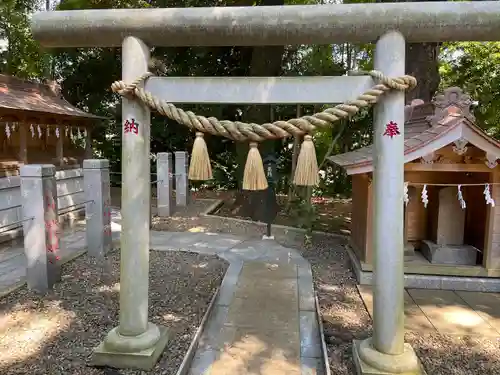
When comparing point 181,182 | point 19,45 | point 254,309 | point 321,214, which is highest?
point 19,45

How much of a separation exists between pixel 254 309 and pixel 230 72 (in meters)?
11.7

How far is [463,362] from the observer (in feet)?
12.8

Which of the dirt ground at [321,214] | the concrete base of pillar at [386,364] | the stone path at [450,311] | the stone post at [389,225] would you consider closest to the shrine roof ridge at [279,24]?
the stone post at [389,225]

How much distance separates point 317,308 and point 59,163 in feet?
32.4

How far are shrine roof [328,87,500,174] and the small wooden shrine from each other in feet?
26.4

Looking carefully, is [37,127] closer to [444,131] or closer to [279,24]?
[279,24]

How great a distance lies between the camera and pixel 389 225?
3.31m

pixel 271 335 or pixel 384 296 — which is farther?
pixel 271 335

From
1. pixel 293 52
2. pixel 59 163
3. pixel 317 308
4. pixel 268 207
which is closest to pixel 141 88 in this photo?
pixel 317 308

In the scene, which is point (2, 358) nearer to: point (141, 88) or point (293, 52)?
point (141, 88)

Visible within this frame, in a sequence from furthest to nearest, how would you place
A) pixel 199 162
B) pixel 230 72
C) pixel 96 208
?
pixel 230 72 < pixel 96 208 < pixel 199 162

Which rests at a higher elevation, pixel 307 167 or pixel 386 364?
pixel 307 167

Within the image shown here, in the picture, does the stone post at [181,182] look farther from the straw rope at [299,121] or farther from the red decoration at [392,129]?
the red decoration at [392,129]

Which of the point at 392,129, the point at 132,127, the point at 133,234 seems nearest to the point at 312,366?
the point at 133,234
